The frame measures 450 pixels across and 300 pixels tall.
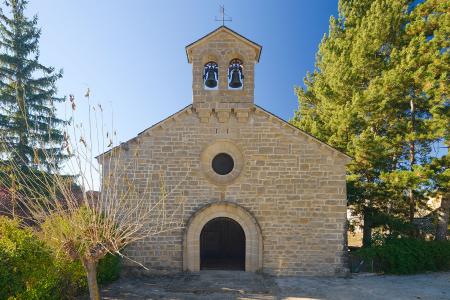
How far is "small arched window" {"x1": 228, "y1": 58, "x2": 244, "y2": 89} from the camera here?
1184 centimetres

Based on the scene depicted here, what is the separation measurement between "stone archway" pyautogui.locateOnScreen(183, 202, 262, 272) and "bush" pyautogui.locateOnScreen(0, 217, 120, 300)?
13.3 ft

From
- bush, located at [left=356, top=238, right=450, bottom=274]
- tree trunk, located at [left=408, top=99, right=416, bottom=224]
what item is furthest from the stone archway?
tree trunk, located at [left=408, top=99, right=416, bottom=224]

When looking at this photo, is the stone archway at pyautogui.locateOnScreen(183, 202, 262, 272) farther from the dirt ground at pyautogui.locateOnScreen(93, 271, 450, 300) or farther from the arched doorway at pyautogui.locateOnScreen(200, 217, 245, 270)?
the arched doorway at pyautogui.locateOnScreen(200, 217, 245, 270)

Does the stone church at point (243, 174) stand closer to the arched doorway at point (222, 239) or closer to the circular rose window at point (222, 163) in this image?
the circular rose window at point (222, 163)

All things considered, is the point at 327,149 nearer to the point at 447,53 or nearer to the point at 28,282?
the point at 447,53

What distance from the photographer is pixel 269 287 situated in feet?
31.9

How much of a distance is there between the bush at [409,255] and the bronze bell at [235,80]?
27.1ft

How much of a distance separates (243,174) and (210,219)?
2.08 metres

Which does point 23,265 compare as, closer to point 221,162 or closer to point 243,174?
point 221,162

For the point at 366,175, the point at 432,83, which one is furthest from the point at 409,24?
the point at 366,175

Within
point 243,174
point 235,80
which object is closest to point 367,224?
point 243,174

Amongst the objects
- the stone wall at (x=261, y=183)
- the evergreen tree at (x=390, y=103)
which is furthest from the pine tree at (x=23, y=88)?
the evergreen tree at (x=390, y=103)

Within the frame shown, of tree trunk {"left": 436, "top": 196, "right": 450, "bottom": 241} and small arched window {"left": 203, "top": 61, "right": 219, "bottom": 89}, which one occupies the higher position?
small arched window {"left": 203, "top": 61, "right": 219, "bottom": 89}

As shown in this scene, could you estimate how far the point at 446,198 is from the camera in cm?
1417
